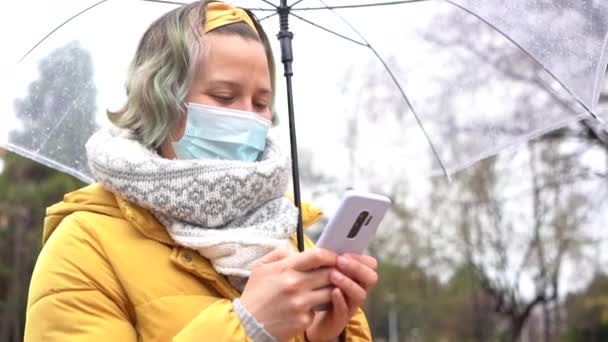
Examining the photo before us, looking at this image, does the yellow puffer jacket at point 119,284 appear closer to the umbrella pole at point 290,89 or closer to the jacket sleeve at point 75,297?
the jacket sleeve at point 75,297

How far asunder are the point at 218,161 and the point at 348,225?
0.42m

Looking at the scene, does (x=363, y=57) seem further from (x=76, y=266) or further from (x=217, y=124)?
(x=76, y=266)

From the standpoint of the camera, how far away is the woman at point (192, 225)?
1935 millimetres

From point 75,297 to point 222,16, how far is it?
34.0 inches

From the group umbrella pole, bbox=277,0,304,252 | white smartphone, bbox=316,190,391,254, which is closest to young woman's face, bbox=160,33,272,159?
umbrella pole, bbox=277,0,304,252

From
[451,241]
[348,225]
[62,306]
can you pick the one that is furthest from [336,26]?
[451,241]

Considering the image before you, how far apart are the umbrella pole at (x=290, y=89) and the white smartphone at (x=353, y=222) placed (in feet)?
1.27

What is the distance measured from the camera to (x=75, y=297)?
6.58 feet

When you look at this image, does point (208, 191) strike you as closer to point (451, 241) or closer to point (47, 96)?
point (47, 96)

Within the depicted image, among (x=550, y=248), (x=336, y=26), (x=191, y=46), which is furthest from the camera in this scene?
(x=550, y=248)

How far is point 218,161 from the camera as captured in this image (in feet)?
7.14

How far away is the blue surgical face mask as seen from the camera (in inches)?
89.8

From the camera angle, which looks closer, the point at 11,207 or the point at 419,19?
the point at 419,19

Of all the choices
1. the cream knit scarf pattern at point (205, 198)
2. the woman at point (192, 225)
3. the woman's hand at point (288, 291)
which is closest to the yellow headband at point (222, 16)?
the woman at point (192, 225)
